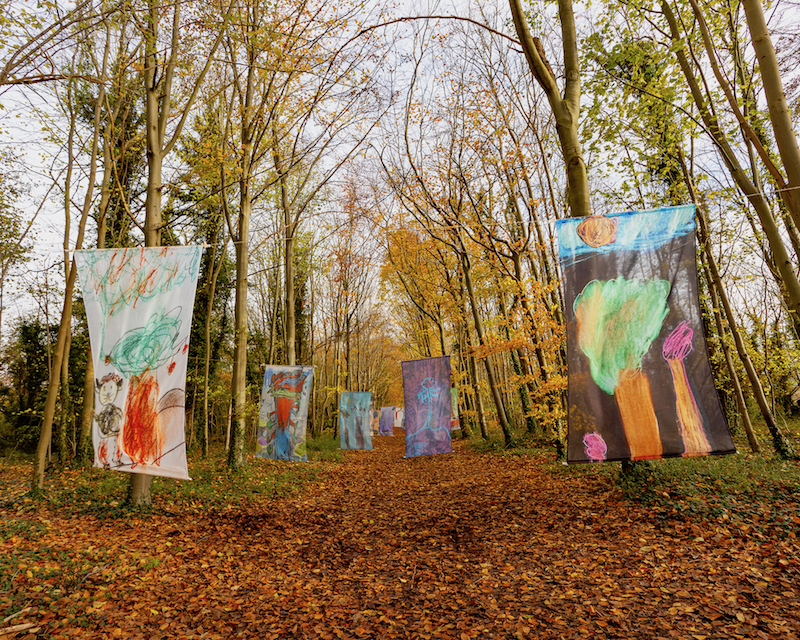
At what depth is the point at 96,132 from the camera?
7957mm

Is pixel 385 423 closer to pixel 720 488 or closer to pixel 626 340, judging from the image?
pixel 720 488

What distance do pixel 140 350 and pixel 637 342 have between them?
18.3ft

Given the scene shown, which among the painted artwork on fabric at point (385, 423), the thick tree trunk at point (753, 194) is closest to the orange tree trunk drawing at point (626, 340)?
the thick tree trunk at point (753, 194)

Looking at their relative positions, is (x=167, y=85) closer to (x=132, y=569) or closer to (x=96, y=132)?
(x=96, y=132)

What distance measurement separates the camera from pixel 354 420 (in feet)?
57.0

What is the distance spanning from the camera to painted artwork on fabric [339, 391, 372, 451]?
17.1 m

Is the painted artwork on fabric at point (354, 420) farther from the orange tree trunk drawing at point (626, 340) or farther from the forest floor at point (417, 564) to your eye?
the orange tree trunk drawing at point (626, 340)

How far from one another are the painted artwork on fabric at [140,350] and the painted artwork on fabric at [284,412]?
266 inches

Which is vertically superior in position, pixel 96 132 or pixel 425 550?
pixel 96 132

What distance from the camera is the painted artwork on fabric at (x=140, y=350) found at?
15.2ft

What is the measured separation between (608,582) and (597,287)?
289 centimetres

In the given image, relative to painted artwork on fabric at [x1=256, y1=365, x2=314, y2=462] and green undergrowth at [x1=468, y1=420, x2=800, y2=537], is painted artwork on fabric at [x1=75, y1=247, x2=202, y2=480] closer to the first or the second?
green undergrowth at [x1=468, y1=420, x2=800, y2=537]

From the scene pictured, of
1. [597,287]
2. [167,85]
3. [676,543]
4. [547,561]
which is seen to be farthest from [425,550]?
[167,85]

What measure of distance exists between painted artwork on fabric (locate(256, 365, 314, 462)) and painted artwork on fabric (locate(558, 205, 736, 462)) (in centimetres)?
865
